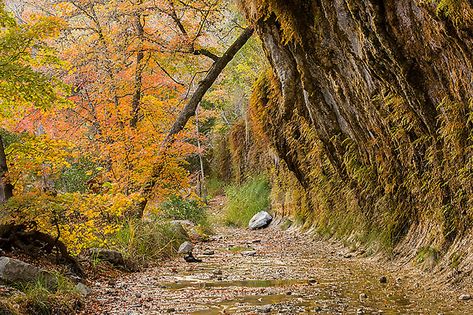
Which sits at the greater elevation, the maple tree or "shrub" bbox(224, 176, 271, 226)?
the maple tree

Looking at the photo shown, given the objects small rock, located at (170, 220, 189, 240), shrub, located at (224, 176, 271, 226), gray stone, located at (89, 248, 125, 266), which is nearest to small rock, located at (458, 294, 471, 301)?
gray stone, located at (89, 248, 125, 266)

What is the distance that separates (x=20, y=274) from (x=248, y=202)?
14653mm

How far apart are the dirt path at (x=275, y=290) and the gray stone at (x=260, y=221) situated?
7.87 m

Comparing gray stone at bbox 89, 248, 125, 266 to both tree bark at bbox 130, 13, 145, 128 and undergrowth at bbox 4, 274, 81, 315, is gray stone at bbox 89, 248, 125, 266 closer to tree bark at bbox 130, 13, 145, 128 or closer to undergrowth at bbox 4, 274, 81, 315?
undergrowth at bbox 4, 274, 81, 315

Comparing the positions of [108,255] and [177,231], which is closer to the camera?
[108,255]

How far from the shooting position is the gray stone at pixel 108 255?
23.5ft

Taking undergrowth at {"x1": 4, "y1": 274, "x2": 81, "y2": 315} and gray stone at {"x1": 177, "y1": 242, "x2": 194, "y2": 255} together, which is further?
gray stone at {"x1": 177, "y1": 242, "x2": 194, "y2": 255}

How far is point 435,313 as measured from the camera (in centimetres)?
397

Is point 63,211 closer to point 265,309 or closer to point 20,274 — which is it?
point 20,274

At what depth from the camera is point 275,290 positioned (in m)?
5.44

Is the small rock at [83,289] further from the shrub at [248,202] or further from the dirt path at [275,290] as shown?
the shrub at [248,202]

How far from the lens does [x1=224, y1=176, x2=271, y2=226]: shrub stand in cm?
1866

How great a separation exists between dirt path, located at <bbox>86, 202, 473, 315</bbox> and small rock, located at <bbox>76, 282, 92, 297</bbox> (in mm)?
79

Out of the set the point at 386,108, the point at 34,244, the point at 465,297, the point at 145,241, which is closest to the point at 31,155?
the point at 34,244
